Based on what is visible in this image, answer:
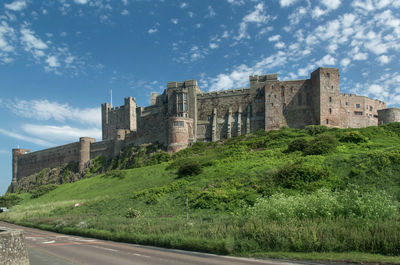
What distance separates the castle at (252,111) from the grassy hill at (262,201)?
5.74 metres

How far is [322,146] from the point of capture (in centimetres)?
3475

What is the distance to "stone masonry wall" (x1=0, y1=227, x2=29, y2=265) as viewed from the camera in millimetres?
8523

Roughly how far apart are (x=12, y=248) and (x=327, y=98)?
171 ft

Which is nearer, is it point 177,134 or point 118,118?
point 177,134

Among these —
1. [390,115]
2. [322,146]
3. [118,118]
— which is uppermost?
[118,118]

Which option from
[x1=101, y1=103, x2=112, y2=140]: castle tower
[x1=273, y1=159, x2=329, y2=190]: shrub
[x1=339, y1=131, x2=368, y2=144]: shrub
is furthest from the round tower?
[x1=101, y1=103, x2=112, y2=140]: castle tower

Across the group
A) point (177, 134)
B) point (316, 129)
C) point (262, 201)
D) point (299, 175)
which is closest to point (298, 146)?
point (299, 175)

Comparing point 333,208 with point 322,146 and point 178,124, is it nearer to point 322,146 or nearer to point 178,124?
point 322,146

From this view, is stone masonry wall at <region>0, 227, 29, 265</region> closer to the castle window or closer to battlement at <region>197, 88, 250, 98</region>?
the castle window

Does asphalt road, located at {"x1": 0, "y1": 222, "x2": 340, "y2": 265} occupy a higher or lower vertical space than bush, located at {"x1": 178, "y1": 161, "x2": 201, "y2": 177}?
lower

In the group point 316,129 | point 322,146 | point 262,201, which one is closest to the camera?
point 262,201

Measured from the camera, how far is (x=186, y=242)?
17234 mm

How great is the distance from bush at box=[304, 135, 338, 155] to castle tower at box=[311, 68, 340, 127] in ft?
56.5

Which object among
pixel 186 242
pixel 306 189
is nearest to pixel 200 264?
pixel 186 242
